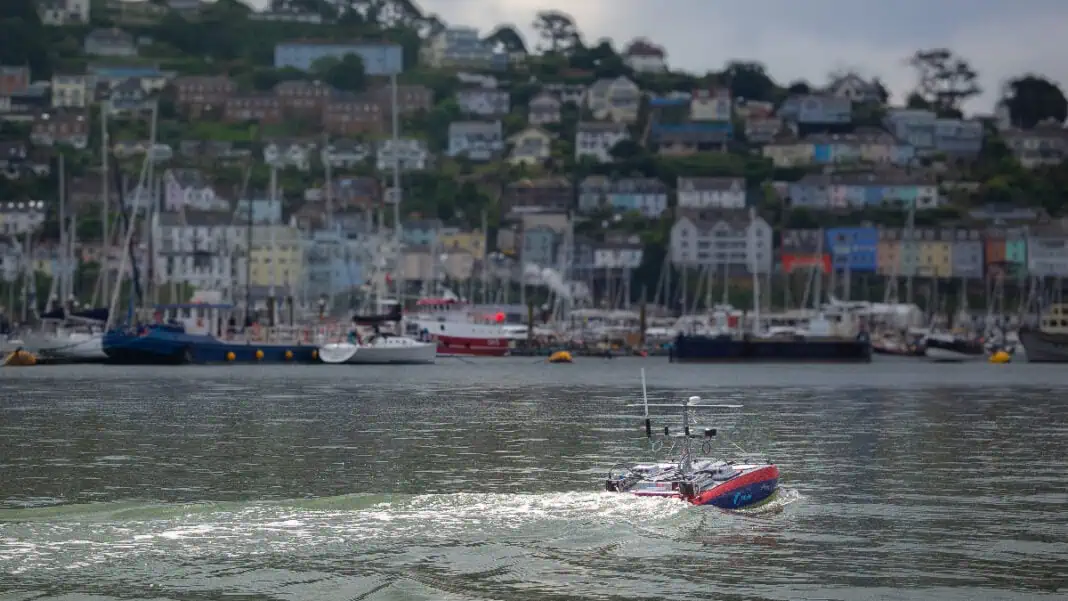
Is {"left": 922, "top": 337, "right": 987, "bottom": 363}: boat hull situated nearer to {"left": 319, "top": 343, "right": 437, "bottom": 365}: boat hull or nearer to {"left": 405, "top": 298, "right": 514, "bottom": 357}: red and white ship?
{"left": 405, "top": 298, "right": 514, "bottom": 357}: red and white ship

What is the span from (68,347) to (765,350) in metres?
45.0

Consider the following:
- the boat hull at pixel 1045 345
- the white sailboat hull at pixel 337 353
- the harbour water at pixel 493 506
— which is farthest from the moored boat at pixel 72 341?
the boat hull at pixel 1045 345

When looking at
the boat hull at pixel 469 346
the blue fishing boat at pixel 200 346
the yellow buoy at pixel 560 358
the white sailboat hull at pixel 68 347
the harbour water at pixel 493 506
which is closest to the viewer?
the harbour water at pixel 493 506

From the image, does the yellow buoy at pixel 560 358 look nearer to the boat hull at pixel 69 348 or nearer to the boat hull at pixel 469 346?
the boat hull at pixel 469 346

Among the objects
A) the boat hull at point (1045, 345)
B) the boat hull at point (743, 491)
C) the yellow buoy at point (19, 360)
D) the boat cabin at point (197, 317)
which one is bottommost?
the boat hull at point (743, 491)

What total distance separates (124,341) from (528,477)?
234 ft

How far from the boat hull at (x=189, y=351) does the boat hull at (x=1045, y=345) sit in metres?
50.4

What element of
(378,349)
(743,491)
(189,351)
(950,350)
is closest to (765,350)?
(950,350)

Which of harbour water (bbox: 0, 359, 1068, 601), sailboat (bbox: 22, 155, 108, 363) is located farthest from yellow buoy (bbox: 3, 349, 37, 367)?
harbour water (bbox: 0, 359, 1068, 601)

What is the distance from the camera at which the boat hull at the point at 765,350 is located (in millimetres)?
137375

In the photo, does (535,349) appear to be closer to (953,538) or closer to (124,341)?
(124,341)

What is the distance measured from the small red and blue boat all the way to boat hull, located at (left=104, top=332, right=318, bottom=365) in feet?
256

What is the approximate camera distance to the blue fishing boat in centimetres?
11806

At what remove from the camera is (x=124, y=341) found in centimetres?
11756
